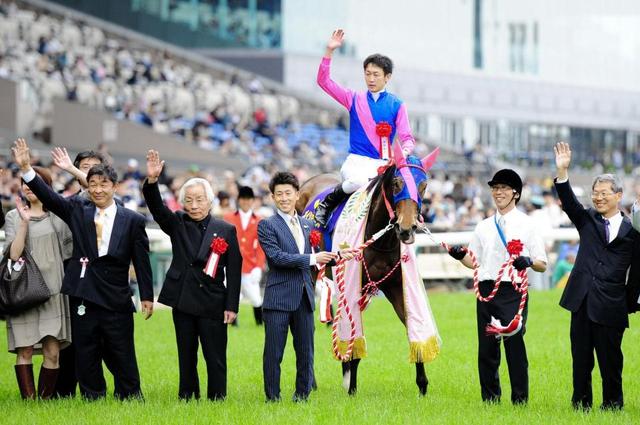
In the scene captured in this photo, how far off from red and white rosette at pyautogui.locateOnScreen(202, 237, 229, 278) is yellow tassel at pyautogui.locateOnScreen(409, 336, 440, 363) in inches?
71.2

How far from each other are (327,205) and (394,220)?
142cm

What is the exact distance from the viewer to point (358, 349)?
10.0 meters

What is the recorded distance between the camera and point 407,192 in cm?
938

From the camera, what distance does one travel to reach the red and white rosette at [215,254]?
9062 millimetres

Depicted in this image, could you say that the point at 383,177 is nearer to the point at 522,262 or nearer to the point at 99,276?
the point at 522,262

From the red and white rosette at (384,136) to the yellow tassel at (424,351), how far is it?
5.71 feet

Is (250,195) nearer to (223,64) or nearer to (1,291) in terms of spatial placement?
(1,291)

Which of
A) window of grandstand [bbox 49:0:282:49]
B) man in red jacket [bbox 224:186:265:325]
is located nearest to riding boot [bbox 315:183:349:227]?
man in red jacket [bbox 224:186:265:325]

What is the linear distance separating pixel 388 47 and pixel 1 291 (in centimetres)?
4074

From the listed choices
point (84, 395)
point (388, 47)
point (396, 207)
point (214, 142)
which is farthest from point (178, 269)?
point (388, 47)

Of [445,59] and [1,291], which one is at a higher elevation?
[445,59]

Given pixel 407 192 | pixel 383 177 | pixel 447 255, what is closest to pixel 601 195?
pixel 407 192

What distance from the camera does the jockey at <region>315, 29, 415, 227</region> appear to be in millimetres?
10539

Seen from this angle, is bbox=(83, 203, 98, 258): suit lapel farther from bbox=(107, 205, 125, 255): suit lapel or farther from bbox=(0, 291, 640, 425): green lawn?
bbox=(0, 291, 640, 425): green lawn
